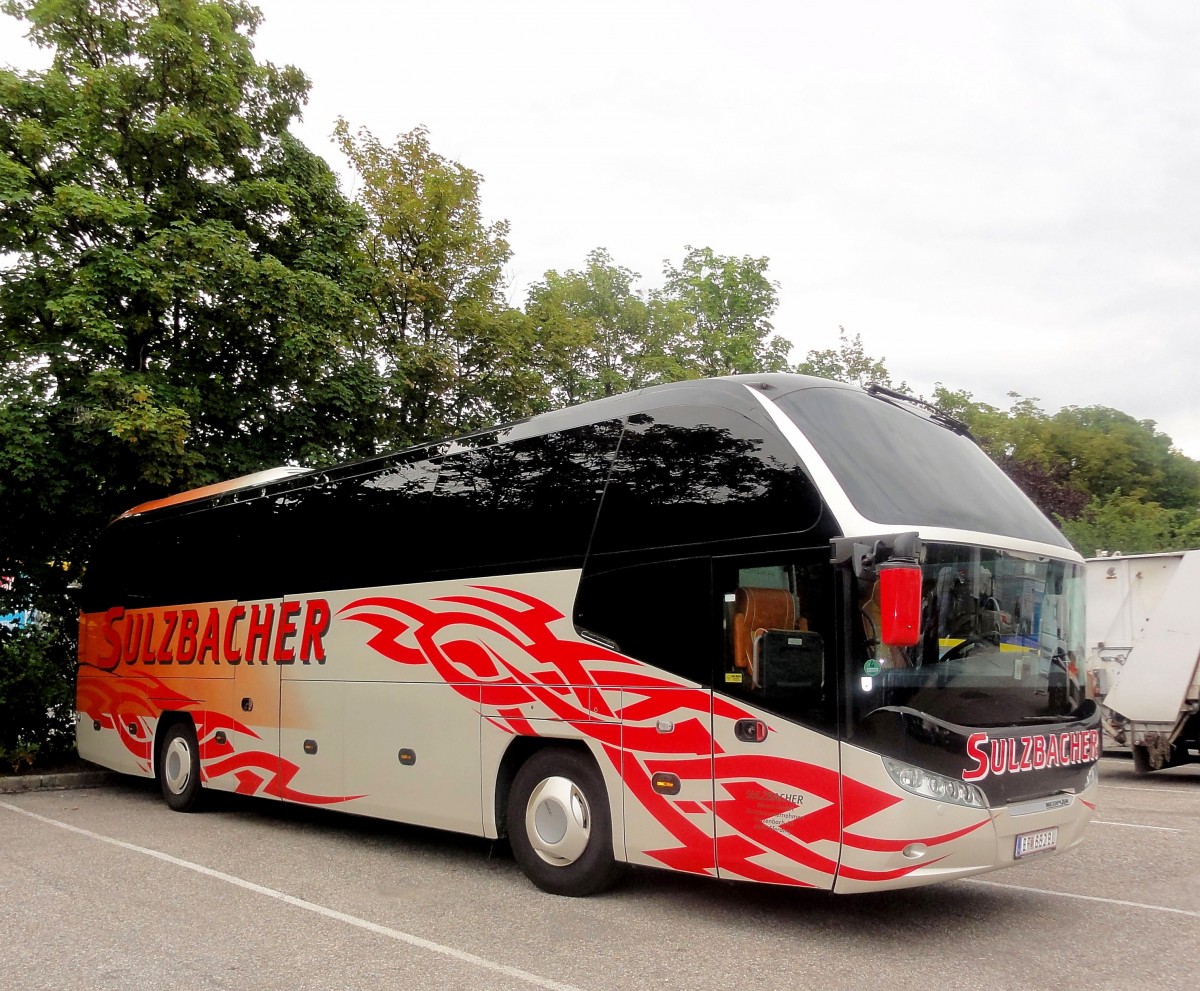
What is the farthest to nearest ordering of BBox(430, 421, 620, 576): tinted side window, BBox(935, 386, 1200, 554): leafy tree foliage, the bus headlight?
BBox(935, 386, 1200, 554): leafy tree foliage < BBox(430, 421, 620, 576): tinted side window < the bus headlight

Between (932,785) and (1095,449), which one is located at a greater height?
(1095,449)

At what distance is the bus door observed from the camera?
242 inches

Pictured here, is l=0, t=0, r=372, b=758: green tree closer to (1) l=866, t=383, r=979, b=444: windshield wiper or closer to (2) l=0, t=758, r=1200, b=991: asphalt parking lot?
(2) l=0, t=758, r=1200, b=991: asphalt parking lot

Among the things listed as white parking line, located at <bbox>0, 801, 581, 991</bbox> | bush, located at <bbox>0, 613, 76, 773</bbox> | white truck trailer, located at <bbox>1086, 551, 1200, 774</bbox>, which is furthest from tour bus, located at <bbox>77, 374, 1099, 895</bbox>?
white truck trailer, located at <bbox>1086, 551, 1200, 774</bbox>

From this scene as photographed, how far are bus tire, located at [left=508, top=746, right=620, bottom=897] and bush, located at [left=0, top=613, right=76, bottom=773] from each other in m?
9.49

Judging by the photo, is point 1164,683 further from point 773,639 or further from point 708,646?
point 773,639

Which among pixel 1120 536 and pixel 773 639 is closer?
pixel 773 639

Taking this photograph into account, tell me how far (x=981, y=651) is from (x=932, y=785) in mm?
877

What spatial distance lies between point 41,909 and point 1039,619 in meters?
6.87

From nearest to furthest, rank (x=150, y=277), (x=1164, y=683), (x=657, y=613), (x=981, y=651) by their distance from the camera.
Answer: (x=981, y=651)
(x=657, y=613)
(x=150, y=277)
(x=1164, y=683)

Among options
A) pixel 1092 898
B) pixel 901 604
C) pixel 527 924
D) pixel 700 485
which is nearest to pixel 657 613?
pixel 700 485

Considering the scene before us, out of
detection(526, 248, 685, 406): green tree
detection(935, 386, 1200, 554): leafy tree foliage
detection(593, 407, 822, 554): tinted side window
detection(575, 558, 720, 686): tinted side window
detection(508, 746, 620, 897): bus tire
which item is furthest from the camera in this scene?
detection(935, 386, 1200, 554): leafy tree foliage

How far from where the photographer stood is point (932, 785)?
19.5 ft

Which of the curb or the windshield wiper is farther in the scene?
the curb
